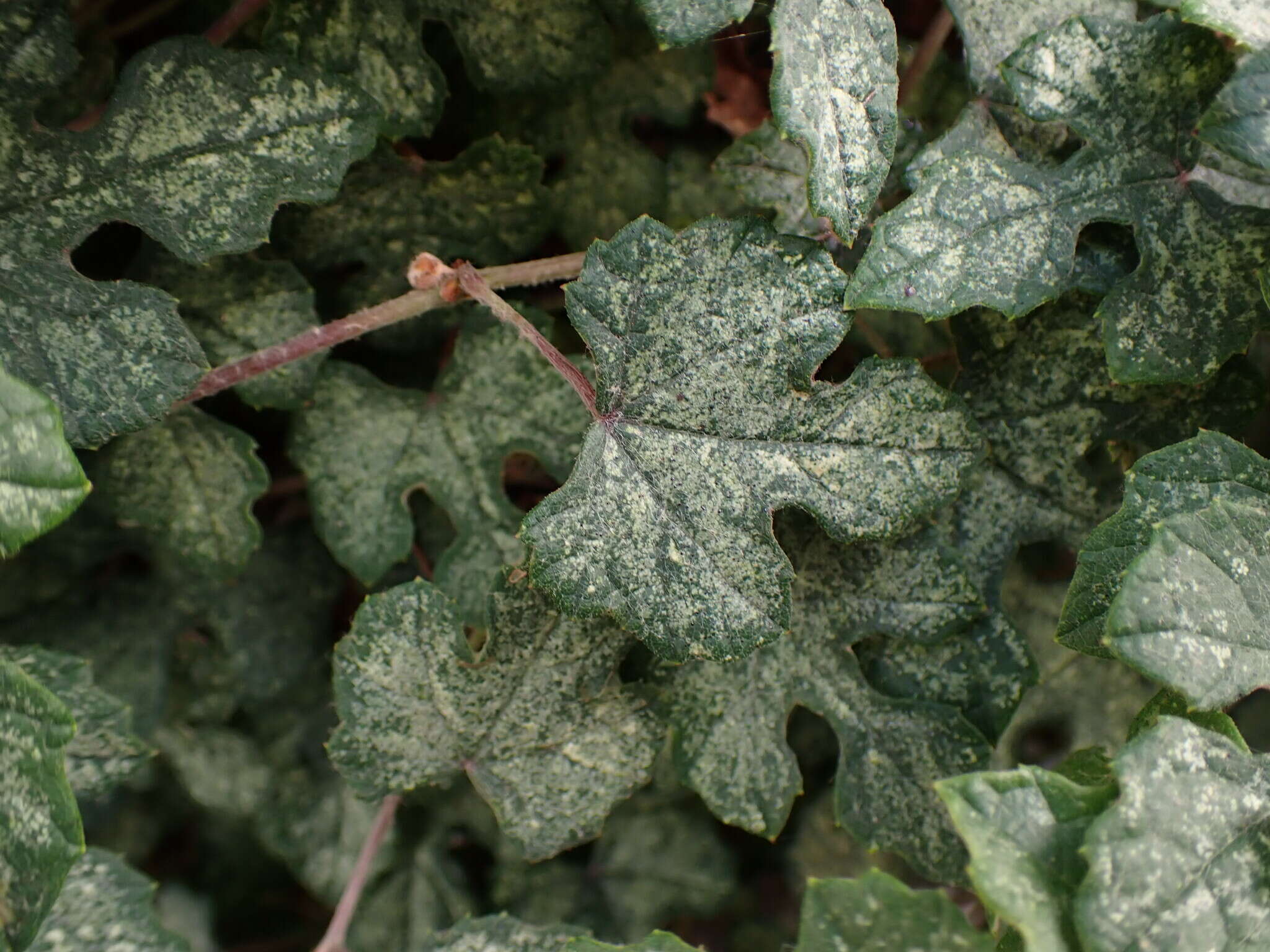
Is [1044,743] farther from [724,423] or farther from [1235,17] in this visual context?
[1235,17]

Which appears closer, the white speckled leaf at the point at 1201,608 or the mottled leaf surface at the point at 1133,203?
the white speckled leaf at the point at 1201,608

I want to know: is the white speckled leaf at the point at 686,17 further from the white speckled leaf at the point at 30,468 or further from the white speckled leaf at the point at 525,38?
the white speckled leaf at the point at 30,468

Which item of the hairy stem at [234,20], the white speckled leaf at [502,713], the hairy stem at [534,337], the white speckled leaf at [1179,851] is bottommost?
the white speckled leaf at [502,713]

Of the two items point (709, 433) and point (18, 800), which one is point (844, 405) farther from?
point (18, 800)

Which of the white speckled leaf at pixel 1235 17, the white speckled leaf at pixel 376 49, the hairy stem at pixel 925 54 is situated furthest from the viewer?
the hairy stem at pixel 925 54

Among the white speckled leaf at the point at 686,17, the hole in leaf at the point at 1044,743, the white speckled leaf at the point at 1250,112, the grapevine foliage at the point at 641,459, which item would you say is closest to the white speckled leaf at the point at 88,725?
the grapevine foliage at the point at 641,459
